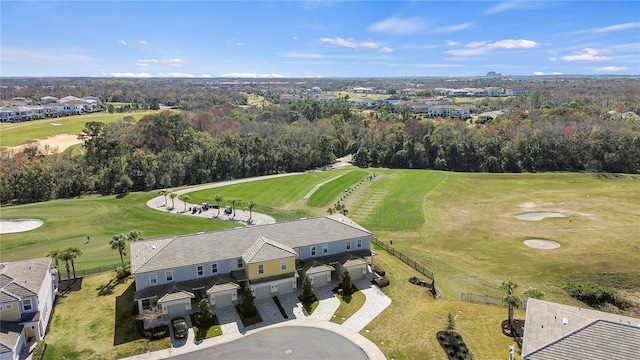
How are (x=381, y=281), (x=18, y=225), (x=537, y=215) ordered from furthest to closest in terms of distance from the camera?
(x=537, y=215) < (x=18, y=225) < (x=381, y=281)

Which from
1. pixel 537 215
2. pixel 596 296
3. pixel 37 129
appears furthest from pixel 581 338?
pixel 37 129

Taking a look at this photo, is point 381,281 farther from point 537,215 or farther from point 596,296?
point 537,215

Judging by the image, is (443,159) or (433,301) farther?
(443,159)

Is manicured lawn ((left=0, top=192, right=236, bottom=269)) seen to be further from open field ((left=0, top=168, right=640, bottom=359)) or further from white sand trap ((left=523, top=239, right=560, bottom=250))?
white sand trap ((left=523, top=239, right=560, bottom=250))

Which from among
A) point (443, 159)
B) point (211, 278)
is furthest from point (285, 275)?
point (443, 159)

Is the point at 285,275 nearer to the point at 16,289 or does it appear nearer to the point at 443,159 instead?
the point at 16,289

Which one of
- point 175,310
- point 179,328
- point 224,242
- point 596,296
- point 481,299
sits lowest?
point 596,296

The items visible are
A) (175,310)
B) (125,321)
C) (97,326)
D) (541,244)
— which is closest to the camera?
(97,326)

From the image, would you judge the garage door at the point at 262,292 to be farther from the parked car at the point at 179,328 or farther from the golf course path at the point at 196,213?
the golf course path at the point at 196,213
